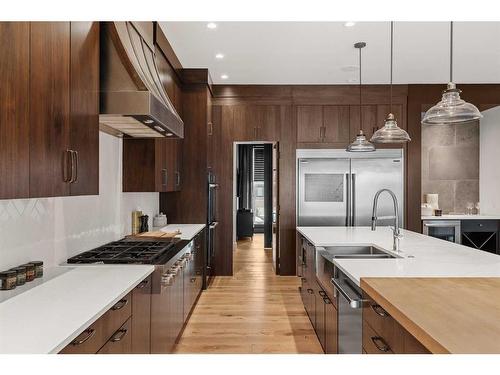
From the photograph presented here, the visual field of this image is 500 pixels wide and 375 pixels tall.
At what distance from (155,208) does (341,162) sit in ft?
8.87

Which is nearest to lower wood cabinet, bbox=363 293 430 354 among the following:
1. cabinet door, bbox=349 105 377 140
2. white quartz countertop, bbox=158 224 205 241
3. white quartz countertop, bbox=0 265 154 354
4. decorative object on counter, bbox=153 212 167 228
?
white quartz countertop, bbox=0 265 154 354

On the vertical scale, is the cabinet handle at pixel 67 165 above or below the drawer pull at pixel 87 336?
above

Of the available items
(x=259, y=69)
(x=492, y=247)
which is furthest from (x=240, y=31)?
(x=492, y=247)

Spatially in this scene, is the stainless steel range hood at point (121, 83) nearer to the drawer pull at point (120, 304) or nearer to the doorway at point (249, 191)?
the drawer pull at point (120, 304)

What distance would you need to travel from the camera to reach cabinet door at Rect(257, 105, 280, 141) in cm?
539

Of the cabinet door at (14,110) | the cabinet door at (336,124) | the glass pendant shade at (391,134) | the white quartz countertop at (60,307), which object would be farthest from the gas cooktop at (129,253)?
the cabinet door at (336,124)

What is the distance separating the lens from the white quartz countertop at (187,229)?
146 inches

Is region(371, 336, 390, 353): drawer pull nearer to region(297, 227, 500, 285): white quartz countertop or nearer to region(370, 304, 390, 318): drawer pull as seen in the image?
region(370, 304, 390, 318): drawer pull

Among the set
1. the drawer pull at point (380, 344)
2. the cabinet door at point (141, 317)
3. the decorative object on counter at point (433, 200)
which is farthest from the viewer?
the decorative object on counter at point (433, 200)

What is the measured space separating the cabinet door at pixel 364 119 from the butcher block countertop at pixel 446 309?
3948 millimetres

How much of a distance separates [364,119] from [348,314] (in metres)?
3.91

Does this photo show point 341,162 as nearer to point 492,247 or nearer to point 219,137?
point 219,137
